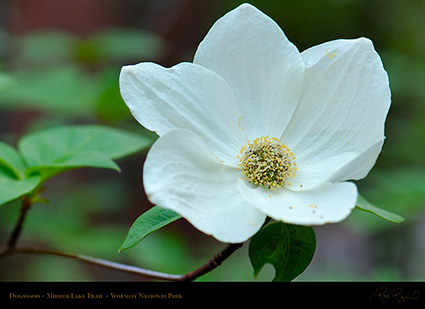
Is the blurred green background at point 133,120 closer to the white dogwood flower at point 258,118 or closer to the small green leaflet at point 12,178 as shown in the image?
the small green leaflet at point 12,178

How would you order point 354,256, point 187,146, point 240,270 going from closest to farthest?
1. point 187,146
2. point 240,270
3. point 354,256

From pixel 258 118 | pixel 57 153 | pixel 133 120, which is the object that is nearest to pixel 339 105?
pixel 258 118

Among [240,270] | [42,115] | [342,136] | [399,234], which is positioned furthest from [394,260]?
[42,115]

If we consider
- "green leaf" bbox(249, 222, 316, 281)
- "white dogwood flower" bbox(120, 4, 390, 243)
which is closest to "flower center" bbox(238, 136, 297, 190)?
"white dogwood flower" bbox(120, 4, 390, 243)

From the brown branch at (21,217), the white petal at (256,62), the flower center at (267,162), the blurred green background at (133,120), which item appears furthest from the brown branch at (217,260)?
the blurred green background at (133,120)

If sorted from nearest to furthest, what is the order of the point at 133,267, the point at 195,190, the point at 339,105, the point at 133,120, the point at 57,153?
the point at 195,190, the point at 339,105, the point at 133,267, the point at 57,153, the point at 133,120

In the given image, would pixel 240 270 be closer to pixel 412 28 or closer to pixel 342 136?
pixel 342 136

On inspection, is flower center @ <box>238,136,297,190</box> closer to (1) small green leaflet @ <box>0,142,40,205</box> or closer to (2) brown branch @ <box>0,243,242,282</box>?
(2) brown branch @ <box>0,243,242,282</box>
